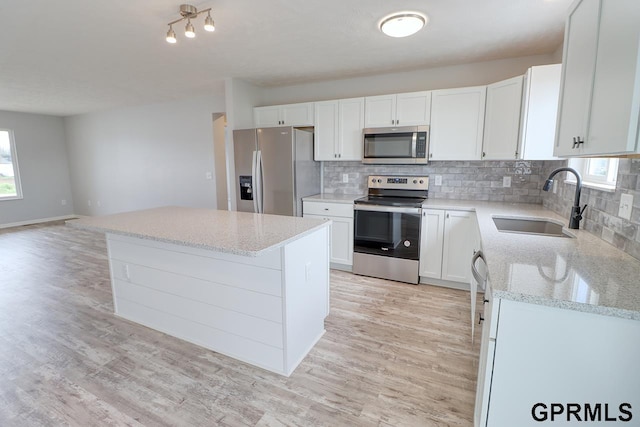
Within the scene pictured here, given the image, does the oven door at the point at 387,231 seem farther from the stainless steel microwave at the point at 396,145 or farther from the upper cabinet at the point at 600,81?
the upper cabinet at the point at 600,81

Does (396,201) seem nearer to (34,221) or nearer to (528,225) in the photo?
(528,225)

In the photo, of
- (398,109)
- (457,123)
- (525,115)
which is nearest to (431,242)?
(457,123)

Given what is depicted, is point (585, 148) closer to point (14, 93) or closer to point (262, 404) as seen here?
point (262, 404)

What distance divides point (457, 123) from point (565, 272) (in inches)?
90.6

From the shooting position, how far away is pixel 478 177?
3342mm

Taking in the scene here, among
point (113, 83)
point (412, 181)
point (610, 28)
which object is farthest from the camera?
point (113, 83)

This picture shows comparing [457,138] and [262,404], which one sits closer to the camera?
[262,404]

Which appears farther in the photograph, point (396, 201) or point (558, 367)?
point (396, 201)

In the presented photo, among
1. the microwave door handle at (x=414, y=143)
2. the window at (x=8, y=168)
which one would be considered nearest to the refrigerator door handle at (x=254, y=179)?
the microwave door handle at (x=414, y=143)

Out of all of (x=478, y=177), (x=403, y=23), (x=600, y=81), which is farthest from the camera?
(x=478, y=177)

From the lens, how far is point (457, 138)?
3.15 meters

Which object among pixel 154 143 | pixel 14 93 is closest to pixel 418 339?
pixel 154 143

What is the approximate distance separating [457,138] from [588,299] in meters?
2.50

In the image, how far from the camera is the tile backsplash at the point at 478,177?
3.12 m
